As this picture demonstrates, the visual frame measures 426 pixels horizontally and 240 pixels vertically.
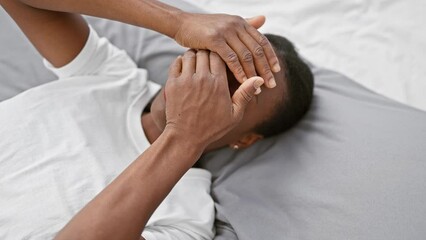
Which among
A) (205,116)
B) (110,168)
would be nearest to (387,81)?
(205,116)

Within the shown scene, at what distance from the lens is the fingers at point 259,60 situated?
102 centimetres

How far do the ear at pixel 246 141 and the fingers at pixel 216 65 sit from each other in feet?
0.87

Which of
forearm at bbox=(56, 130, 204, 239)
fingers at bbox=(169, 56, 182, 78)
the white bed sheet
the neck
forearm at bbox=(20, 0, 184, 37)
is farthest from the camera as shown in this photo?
the white bed sheet

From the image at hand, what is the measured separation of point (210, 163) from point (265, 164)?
16 centimetres

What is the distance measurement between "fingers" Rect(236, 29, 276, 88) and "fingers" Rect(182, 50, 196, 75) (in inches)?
4.4

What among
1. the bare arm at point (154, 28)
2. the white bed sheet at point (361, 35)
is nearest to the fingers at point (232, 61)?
the bare arm at point (154, 28)

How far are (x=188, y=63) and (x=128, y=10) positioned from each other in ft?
0.82

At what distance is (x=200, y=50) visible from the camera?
104 cm

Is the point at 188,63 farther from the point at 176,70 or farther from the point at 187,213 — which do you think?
the point at 187,213

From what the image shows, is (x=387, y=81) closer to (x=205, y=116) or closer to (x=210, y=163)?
(x=210, y=163)

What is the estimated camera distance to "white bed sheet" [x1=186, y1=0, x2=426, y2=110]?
4.47ft

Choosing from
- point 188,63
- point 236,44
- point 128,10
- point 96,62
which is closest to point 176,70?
point 188,63

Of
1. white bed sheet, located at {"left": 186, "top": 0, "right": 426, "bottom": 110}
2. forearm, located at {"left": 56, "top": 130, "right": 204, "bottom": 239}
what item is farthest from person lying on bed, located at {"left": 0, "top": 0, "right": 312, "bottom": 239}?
white bed sheet, located at {"left": 186, "top": 0, "right": 426, "bottom": 110}

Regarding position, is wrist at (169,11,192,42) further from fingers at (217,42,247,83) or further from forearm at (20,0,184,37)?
fingers at (217,42,247,83)
